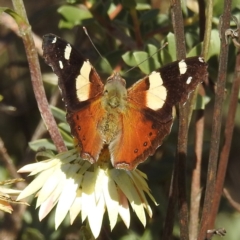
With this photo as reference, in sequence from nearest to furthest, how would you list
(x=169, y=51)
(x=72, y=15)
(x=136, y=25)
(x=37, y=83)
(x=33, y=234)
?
(x=37, y=83)
(x=169, y=51)
(x=33, y=234)
(x=136, y=25)
(x=72, y=15)

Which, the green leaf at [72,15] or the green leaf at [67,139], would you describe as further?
the green leaf at [72,15]

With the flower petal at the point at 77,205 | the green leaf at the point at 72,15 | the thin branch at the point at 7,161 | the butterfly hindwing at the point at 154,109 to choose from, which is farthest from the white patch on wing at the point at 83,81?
the green leaf at the point at 72,15

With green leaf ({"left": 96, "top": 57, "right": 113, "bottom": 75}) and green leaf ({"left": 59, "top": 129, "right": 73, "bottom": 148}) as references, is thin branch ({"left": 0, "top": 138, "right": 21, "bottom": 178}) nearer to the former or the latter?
green leaf ({"left": 59, "top": 129, "right": 73, "bottom": 148})

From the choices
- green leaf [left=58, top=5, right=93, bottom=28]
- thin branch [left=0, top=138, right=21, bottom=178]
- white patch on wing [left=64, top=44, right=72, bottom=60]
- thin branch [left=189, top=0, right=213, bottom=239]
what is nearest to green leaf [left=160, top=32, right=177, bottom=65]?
thin branch [left=189, top=0, right=213, bottom=239]

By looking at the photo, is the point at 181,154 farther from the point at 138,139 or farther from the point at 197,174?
the point at 197,174

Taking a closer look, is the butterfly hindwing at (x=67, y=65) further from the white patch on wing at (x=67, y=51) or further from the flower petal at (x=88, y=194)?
the flower petal at (x=88, y=194)

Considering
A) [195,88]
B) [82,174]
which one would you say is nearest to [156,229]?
[82,174]

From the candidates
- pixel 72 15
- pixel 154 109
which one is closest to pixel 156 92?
pixel 154 109
